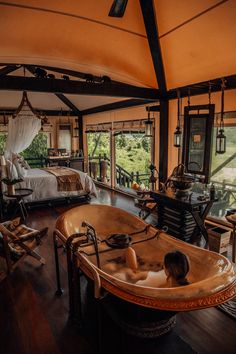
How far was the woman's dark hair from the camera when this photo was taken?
1.73 meters

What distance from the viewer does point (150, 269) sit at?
2.28m

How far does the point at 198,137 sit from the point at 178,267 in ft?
9.88

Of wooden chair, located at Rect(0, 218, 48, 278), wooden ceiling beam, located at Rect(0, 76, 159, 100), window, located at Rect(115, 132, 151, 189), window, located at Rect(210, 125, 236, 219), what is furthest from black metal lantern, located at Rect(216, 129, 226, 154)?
window, located at Rect(115, 132, 151, 189)

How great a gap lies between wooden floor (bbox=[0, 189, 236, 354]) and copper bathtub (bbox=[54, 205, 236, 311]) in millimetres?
537

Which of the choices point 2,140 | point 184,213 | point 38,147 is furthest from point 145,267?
point 38,147

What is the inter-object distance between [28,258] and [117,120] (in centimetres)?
461

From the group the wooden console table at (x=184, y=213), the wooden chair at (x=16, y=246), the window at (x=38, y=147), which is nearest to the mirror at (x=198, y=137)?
the wooden console table at (x=184, y=213)

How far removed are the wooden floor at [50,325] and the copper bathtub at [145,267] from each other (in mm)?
537

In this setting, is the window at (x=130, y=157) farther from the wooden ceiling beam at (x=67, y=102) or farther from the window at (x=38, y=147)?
the window at (x=38, y=147)

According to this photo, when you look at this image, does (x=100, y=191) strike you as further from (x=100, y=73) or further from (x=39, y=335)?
(x=39, y=335)

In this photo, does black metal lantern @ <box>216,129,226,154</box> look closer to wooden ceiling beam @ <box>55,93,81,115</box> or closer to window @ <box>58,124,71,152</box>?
wooden ceiling beam @ <box>55,93,81,115</box>

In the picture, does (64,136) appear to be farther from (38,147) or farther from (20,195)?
(20,195)

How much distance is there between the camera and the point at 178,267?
1.74m

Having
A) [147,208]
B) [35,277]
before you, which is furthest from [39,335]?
[147,208]
